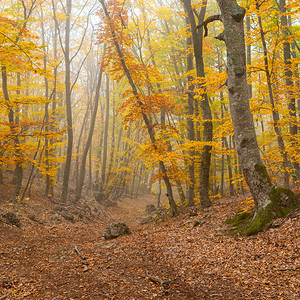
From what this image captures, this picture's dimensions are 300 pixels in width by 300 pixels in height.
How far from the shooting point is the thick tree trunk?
5.46 m

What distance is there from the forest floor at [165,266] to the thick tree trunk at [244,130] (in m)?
0.53

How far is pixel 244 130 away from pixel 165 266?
3536 mm

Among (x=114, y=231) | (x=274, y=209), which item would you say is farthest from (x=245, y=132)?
(x=114, y=231)

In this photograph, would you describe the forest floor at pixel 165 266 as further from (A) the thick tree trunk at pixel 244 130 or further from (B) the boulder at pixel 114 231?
(B) the boulder at pixel 114 231

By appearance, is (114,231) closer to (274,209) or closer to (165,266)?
(165,266)

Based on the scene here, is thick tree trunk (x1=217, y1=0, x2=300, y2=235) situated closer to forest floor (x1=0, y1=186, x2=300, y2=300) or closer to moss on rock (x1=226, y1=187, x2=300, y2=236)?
moss on rock (x1=226, y1=187, x2=300, y2=236)

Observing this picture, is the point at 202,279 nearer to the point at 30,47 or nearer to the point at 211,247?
the point at 211,247

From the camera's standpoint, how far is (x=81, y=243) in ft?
27.0

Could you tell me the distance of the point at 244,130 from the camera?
5543 millimetres

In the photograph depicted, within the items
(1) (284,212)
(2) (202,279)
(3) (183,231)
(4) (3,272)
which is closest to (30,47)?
(4) (3,272)

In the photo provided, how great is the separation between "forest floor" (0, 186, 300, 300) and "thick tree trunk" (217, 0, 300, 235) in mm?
527

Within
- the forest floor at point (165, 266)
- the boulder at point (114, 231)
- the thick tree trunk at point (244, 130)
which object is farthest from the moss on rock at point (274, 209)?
the boulder at point (114, 231)

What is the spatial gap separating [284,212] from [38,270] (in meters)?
5.74

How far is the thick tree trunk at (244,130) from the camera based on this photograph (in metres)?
5.46
